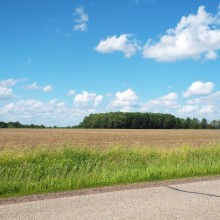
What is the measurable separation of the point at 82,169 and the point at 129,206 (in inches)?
203

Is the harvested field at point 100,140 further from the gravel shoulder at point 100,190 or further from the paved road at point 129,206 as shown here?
the paved road at point 129,206

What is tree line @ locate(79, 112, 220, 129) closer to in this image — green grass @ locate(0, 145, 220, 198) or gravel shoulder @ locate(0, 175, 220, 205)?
green grass @ locate(0, 145, 220, 198)

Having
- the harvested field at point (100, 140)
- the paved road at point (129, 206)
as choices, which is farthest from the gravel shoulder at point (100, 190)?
the harvested field at point (100, 140)

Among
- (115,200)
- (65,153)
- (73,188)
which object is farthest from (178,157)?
(115,200)

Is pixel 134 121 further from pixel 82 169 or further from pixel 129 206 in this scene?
pixel 129 206

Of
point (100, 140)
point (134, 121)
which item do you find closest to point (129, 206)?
point (100, 140)

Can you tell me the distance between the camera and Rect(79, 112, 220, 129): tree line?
146750 mm

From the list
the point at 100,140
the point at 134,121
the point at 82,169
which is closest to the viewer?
the point at 82,169

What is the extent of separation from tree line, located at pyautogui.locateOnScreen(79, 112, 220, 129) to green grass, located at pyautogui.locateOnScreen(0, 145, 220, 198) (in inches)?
5084

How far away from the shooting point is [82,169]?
11.7m

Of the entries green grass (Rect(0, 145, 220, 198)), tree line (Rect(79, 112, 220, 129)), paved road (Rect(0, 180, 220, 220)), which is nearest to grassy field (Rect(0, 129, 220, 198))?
green grass (Rect(0, 145, 220, 198))

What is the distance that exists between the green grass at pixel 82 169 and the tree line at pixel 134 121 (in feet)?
424

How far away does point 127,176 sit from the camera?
33.6 ft

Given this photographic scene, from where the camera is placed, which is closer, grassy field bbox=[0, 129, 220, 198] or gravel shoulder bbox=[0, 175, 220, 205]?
gravel shoulder bbox=[0, 175, 220, 205]
